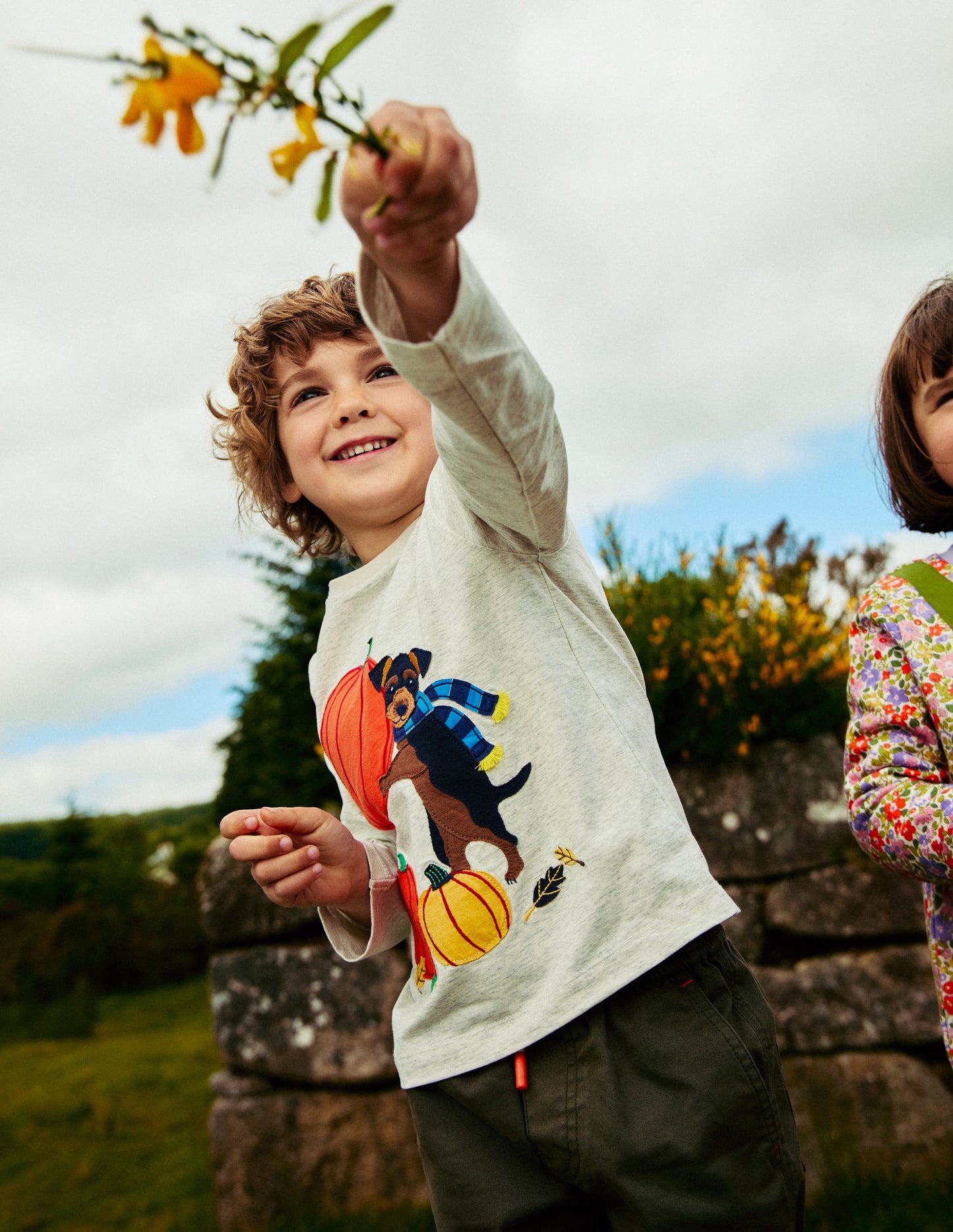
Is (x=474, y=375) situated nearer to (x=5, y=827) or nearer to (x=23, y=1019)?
(x=23, y=1019)

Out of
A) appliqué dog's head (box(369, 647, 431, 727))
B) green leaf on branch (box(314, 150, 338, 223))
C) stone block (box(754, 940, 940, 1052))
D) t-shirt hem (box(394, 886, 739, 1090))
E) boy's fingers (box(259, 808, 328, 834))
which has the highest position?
green leaf on branch (box(314, 150, 338, 223))

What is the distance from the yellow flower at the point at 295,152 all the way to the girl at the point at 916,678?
1279 millimetres

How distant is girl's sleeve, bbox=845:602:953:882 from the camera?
4.69 ft

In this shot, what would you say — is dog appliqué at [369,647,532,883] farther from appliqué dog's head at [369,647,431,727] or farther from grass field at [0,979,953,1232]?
grass field at [0,979,953,1232]

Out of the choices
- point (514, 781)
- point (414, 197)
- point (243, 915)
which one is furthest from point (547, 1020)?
point (243, 915)

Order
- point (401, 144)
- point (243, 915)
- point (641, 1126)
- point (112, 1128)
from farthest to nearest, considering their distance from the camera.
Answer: point (112, 1128), point (243, 915), point (641, 1126), point (401, 144)

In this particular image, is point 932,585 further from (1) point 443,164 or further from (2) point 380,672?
(1) point 443,164

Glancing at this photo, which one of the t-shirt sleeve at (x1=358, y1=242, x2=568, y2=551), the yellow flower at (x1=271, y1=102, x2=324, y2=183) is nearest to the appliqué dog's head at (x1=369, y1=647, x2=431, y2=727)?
the t-shirt sleeve at (x1=358, y1=242, x2=568, y2=551)

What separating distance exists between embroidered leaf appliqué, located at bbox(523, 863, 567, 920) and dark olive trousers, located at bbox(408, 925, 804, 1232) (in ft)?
0.48

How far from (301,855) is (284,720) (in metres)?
2.46

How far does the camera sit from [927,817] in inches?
56.0

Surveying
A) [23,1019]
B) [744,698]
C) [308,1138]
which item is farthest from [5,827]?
[744,698]

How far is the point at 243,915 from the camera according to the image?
10.4 ft

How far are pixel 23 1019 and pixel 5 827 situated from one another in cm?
1031
